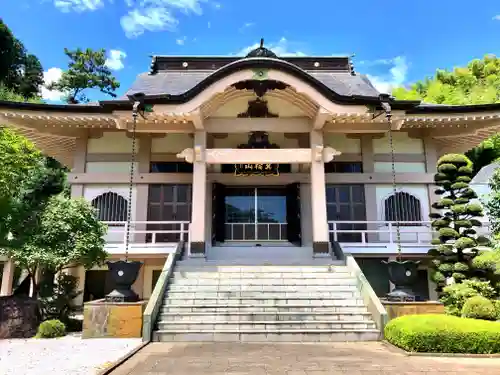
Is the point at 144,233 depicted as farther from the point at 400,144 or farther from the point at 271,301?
the point at 400,144

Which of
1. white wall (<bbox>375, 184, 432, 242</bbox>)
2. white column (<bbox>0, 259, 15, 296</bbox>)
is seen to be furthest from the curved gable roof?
white column (<bbox>0, 259, 15, 296</bbox>)

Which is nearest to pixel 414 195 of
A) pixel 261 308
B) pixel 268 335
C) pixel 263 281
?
pixel 263 281

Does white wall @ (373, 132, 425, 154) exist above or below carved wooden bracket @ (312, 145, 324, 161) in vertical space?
above

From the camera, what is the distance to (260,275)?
10617mm

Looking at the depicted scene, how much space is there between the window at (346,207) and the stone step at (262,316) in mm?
5267

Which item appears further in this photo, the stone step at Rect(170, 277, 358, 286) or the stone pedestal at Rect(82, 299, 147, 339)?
the stone step at Rect(170, 277, 358, 286)

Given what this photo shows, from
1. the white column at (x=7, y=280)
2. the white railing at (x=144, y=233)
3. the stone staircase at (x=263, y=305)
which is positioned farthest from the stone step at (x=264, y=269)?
the white column at (x=7, y=280)

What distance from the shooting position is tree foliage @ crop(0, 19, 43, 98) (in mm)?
34719

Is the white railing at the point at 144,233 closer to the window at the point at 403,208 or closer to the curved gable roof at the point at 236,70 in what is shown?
the curved gable roof at the point at 236,70

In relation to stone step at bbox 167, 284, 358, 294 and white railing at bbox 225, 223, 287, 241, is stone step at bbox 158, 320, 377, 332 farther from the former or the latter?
white railing at bbox 225, 223, 287, 241

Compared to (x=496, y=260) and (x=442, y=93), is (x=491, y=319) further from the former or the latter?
(x=442, y=93)

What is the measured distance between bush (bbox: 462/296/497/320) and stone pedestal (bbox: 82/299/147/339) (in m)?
7.31

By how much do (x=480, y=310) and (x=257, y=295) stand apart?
4963mm

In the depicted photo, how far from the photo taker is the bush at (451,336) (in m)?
6.70
